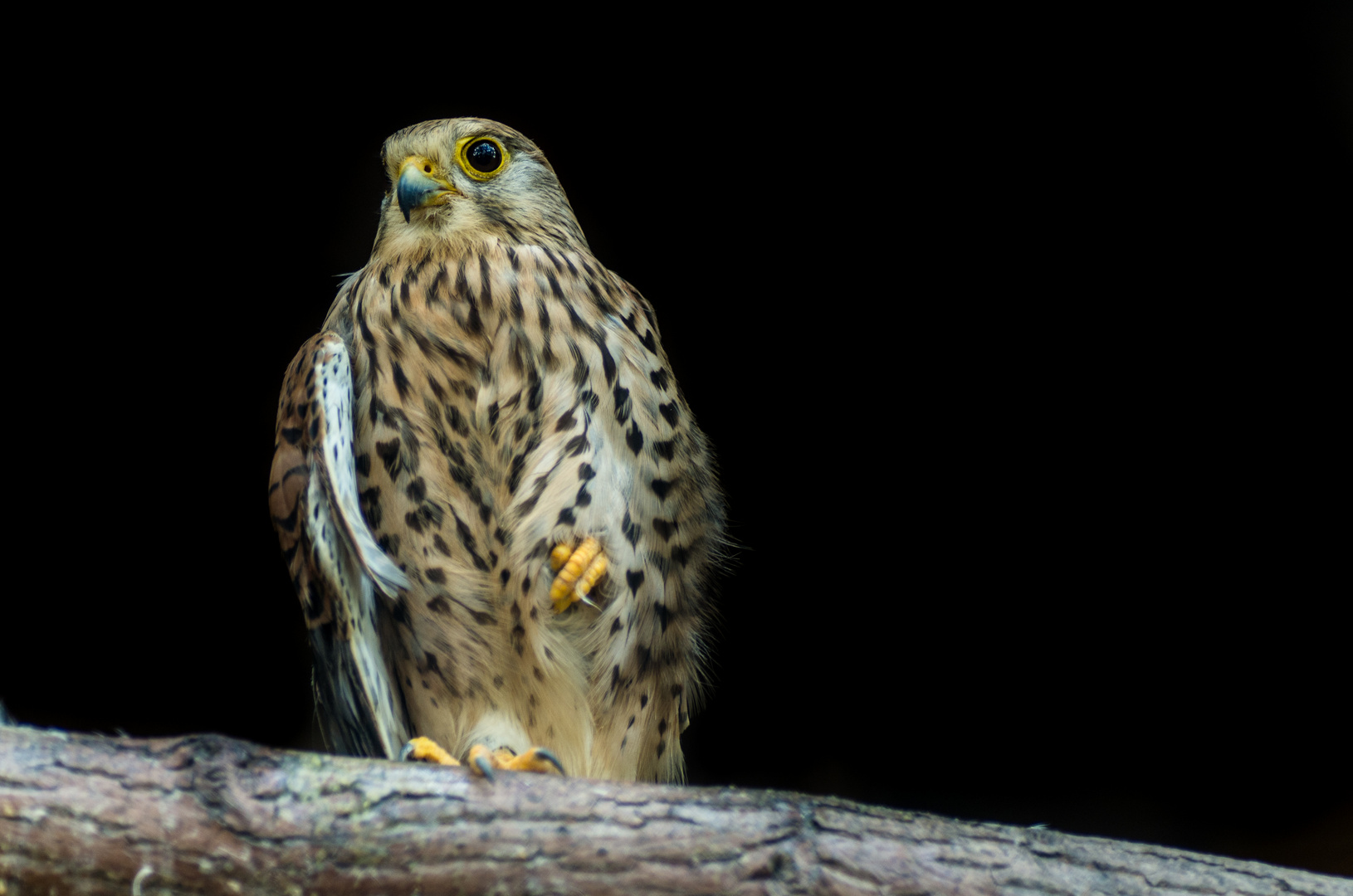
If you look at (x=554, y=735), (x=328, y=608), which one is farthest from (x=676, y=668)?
(x=328, y=608)

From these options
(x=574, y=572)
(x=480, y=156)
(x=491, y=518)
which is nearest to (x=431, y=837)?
(x=574, y=572)

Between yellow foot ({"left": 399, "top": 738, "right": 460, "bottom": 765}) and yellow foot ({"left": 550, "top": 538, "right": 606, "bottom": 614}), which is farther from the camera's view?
yellow foot ({"left": 550, "top": 538, "right": 606, "bottom": 614})

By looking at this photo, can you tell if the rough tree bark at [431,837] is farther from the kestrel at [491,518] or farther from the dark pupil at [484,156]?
the dark pupil at [484,156]

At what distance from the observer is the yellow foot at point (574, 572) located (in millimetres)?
2166

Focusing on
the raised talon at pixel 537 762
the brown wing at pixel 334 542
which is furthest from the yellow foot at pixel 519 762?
the brown wing at pixel 334 542

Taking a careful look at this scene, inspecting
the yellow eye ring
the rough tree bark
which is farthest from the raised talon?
the yellow eye ring

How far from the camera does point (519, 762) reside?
6.39 ft

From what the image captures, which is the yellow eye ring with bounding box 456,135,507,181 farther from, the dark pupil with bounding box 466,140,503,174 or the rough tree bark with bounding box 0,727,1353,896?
the rough tree bark with bounding box 0,727,1353,896

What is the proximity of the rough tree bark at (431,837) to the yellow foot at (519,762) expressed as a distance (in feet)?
0.09

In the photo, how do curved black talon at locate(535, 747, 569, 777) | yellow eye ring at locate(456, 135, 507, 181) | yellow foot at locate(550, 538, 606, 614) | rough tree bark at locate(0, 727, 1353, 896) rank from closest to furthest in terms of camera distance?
rough tree bark at locate(0, 727, 1353, 896)
curved black talon at locate(535, 747, 569, 777)
yellow foot at locate(550, 538, 606, 614)
yellow eye ring at locate(456, 135, 507, 181)

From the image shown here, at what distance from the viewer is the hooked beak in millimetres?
2449

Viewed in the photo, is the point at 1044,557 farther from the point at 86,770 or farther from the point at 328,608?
the point at 86,770

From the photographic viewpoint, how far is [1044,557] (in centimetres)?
391

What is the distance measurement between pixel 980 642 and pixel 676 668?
1.86 meters
